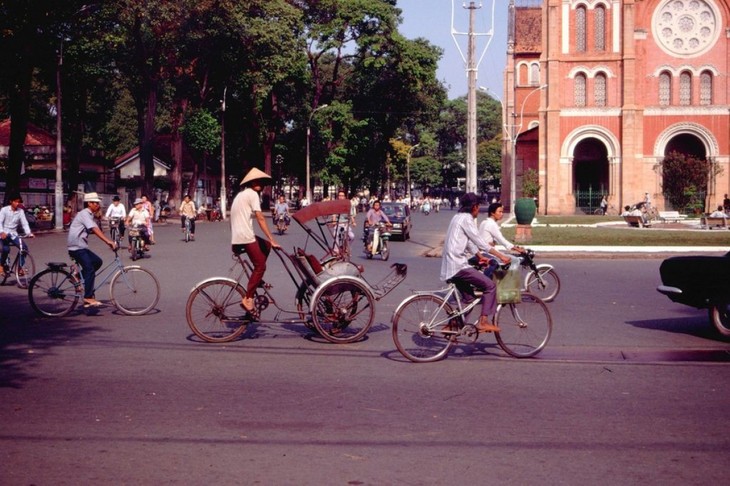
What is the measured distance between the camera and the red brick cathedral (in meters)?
62.0

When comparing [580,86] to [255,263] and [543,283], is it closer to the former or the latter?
[543,283]

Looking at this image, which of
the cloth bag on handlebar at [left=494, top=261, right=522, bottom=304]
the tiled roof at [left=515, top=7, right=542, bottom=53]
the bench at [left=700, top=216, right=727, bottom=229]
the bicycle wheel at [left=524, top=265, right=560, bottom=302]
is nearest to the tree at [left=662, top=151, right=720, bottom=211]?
the bench at [left=700, top=216, right=727, bottom=229]

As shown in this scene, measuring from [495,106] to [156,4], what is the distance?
96.1 meters

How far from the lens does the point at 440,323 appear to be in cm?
913

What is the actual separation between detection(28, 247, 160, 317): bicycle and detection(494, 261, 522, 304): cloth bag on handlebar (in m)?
5.65

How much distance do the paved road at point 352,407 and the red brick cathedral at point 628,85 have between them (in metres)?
52.1

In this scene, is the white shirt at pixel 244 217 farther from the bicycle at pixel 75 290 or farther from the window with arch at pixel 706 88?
the window with arch at pixel 706 88

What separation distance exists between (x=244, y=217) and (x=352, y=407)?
382cm

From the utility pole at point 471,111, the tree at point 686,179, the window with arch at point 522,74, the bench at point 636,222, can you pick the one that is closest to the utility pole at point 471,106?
the utility pole at point 471,111

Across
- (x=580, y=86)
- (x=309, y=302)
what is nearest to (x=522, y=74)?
(x=580, y=86)

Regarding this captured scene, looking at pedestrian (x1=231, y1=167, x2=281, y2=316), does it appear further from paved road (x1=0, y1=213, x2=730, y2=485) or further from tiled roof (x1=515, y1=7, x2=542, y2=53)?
tiled roof (x1=515, y1=7, x2=542, y2=53)

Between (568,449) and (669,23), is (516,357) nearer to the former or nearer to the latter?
(568,449)

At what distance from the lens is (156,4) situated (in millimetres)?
41312

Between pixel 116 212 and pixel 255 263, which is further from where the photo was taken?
pixel 116 212
